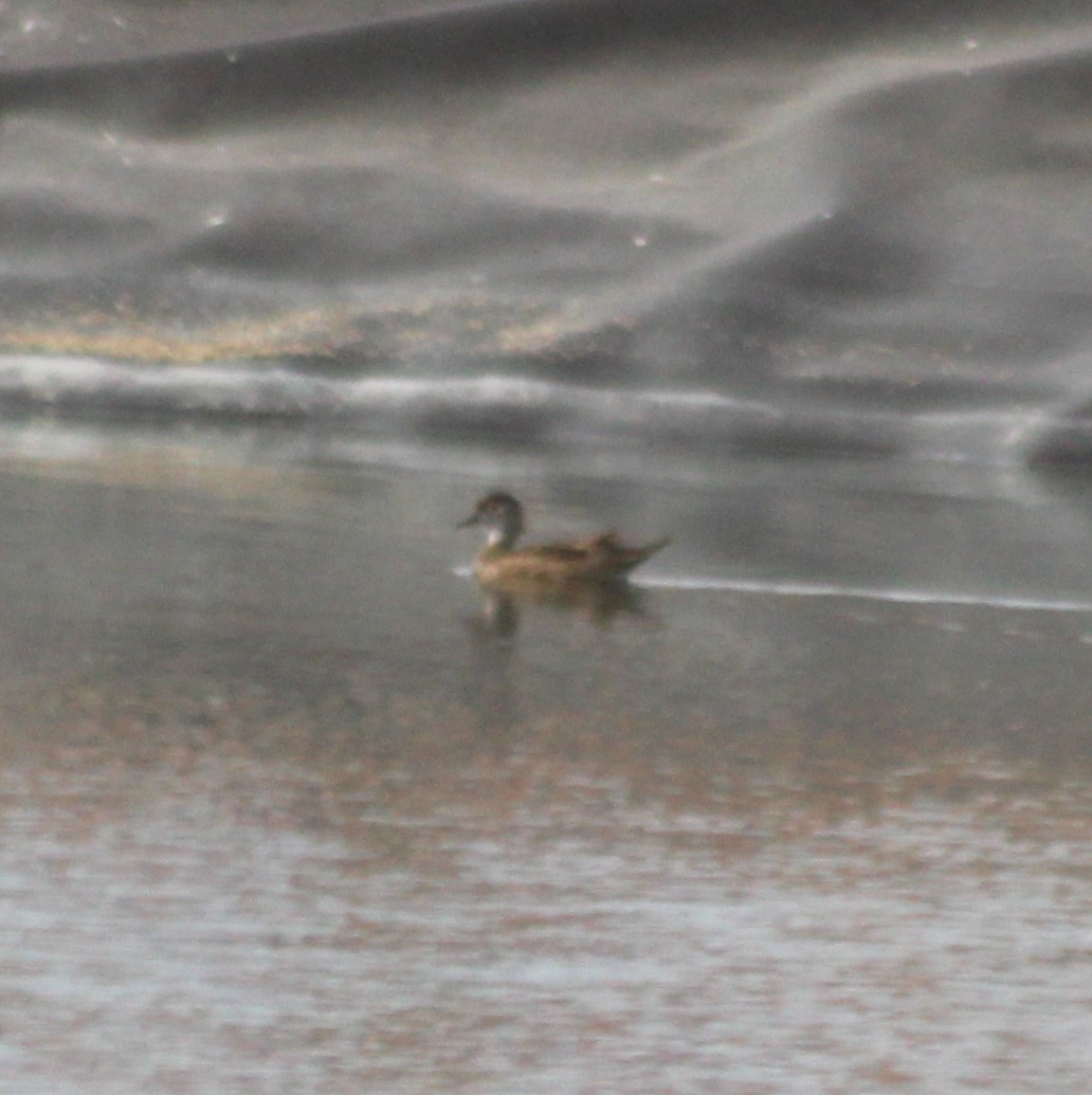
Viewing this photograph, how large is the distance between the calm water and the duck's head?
240 mm

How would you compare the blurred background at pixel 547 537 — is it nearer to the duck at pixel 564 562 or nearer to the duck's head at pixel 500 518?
the duck at pixel 564 562

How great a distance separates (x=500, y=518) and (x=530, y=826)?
5266 millimetres

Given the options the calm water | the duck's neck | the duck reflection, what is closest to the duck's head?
the duck's neck

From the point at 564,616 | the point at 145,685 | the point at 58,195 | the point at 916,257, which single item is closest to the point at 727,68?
the point at 916,257

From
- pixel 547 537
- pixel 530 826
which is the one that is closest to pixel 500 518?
pixel 547 537

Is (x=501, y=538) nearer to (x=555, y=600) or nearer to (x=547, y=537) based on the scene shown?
(x=555, y=600)

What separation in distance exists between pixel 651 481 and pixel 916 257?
194 inches

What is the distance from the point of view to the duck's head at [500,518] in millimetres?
11242

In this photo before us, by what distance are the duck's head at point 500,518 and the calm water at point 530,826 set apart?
0.24m

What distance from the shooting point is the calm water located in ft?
15.4

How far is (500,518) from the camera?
37.3ft

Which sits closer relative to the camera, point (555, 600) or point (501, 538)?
point (555, 600)

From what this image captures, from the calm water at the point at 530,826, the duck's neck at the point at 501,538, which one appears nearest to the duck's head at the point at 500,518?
the duck's neck at the point at 501,538

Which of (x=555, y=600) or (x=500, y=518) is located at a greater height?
(x=500, y=518)
